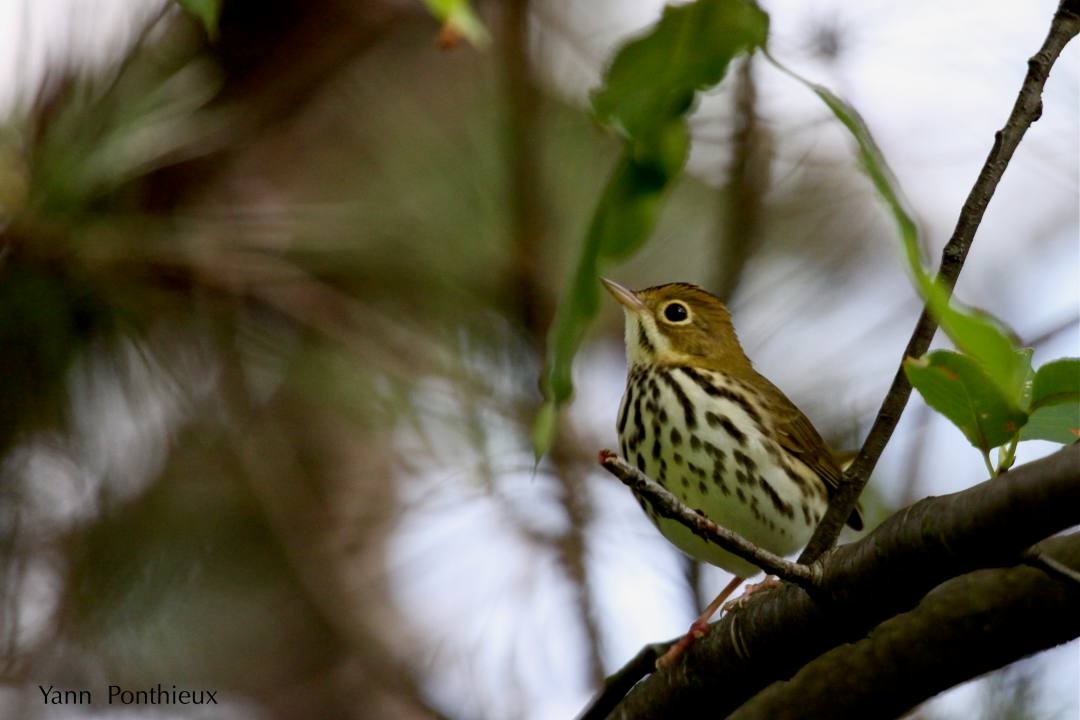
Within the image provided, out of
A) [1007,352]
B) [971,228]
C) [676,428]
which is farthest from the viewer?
[676,428]

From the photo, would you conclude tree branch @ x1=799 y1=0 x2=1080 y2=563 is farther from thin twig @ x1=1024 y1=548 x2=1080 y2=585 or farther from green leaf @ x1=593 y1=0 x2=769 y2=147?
green leaf @ x1=593 y1=0 x2=769 y2=147

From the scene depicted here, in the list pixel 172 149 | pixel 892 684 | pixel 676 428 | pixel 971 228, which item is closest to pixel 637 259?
pixel 676 428

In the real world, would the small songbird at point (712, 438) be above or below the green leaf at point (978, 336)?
above

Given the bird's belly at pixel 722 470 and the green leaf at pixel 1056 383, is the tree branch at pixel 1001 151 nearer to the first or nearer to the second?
the green leaf at pixel 1056 383

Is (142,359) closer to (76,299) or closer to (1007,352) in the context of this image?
(76,299)

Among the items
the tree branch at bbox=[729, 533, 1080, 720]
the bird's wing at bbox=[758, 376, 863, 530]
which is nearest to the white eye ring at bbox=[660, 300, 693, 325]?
the bird's wing at bbox=[758, 376, 863, 530]

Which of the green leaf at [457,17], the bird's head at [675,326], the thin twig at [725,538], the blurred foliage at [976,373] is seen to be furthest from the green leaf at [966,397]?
the bird's head at [675,326]

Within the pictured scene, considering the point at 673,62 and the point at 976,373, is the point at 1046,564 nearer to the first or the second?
the point at 976,373

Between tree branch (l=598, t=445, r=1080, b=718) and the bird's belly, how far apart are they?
81 cm

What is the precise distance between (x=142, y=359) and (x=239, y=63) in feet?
2.91

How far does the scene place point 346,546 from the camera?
3482 millimetres

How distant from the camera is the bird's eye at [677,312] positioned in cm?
281

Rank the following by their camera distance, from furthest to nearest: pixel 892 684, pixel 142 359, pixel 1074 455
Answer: pixel 142 359 < pixel 892 684 < pixel 1074 455

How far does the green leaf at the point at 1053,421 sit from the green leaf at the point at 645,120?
0.37m
